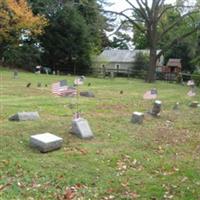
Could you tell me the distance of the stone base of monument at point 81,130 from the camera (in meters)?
9.09

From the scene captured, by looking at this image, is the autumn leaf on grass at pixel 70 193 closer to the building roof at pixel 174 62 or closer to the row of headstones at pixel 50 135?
the row of headstones at pixel 50 135

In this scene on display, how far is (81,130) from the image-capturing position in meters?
9.10

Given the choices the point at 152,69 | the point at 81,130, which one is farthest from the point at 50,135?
the point at 152,69

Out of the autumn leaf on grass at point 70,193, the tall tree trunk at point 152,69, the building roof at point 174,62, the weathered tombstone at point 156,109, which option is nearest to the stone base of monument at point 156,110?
the weathered tombstone at point 156,109

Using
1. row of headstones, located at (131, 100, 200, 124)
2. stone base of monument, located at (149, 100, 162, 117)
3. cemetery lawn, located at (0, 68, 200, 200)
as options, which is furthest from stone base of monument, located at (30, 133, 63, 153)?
stone base of monument, located at (149, 100, 162, 117)

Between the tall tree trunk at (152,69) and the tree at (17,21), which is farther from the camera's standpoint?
the tree at (17,21)

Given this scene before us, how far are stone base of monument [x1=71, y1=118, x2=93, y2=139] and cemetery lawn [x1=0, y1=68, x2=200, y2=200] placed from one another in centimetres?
14

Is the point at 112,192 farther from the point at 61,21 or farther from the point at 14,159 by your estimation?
the point at 61,21

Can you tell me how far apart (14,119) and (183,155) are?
388cm

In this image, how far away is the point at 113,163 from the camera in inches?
305

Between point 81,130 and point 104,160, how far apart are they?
1.41 meters

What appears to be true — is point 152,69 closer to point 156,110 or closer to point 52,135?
point 156,110

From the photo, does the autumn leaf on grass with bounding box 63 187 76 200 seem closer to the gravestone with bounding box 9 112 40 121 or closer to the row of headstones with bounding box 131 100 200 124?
the gravestone with bounding box 9 112 40 121

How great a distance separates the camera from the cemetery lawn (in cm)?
642
